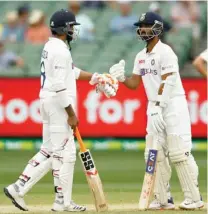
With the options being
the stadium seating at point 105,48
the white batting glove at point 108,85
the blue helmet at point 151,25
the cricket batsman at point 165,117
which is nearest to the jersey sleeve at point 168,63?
the cricket batsman at point 165,117

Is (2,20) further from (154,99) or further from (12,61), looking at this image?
(154,99)

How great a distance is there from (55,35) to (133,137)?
23.0 ft

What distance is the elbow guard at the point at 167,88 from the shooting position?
8922 millimetres

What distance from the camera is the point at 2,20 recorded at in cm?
1880

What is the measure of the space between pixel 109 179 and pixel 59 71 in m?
3.96

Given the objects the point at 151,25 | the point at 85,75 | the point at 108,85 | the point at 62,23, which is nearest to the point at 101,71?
the point at 85,75

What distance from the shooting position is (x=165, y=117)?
9.13 meters

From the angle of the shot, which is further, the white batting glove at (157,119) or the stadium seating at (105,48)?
the stadium seating at (105,48)

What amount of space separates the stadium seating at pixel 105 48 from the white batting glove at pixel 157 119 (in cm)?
741

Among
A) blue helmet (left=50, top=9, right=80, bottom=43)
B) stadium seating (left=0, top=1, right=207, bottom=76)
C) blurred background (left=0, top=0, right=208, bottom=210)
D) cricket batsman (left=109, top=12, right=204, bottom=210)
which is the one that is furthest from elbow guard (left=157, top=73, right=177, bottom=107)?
stadium seating (left=0, top=1, right=207, bottom=76)

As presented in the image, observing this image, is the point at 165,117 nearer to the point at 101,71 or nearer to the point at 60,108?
the point at 60,108

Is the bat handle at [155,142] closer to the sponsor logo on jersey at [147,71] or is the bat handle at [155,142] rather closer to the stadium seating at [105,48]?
the sponsor logo on jersey at [147,71]

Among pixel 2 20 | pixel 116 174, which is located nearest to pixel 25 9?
pixel 2 20

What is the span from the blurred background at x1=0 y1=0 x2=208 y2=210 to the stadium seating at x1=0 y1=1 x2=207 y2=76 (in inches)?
0.6
